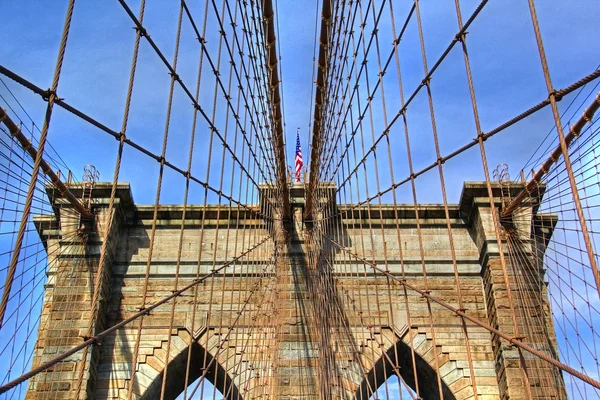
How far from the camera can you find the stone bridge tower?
1028cm

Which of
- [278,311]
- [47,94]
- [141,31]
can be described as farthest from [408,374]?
[47,94]

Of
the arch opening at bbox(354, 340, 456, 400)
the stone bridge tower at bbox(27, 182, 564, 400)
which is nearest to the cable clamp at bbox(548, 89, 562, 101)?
the stone bridge tower at bbox(27, 182, 564, 400)

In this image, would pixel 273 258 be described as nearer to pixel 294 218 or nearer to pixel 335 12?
pixel 294 218

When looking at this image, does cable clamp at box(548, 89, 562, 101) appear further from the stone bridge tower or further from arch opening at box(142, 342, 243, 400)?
arch opening at box(142, 342, 243, 400)

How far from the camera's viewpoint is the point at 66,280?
35.5ft

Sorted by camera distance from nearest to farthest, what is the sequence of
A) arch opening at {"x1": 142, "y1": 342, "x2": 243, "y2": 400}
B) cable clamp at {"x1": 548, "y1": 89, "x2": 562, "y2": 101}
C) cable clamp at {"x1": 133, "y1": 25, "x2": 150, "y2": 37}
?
1. cable clamp at {"x1": 548, "y1": 89, "x2": 562, "y2": 101}
2. cable clamp at {"x1": 133, "y1": 25, "x2": 150, "y2": 37}
3. arch opening at {"x1": 142, "y1": 342, "x2": 243, "y2": 400}

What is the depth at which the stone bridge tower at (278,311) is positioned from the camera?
10281mm

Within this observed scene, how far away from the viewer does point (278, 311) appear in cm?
1108

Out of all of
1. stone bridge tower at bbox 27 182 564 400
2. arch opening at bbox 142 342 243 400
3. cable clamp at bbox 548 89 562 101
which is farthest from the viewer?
arch opening at bbox 142 342 243 400

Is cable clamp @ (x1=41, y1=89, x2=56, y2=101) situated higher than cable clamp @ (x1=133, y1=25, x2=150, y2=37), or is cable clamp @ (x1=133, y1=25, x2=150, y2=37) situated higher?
cable clamp @ (x1=133, y1=25, x2=150, y2=37)

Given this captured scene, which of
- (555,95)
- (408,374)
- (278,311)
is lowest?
(555,95)

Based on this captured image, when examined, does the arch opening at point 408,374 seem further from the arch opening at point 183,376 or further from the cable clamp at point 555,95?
the cable clamp at point 555,95

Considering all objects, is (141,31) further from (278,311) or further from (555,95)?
(278,311)

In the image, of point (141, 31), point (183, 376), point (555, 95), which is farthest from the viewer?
point (183, 376)
